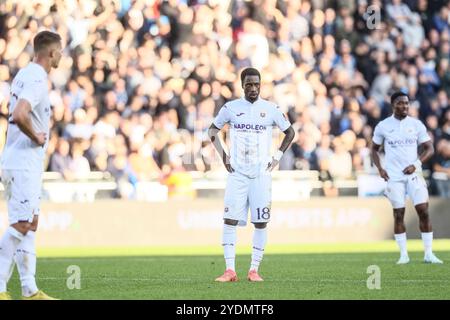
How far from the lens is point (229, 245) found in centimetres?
1368

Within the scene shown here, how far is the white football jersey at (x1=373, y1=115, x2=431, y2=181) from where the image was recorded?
17438 mm

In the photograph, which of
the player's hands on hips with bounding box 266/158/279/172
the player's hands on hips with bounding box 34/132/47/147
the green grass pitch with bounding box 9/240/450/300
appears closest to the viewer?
the player's hands on hips with bounding box 34/132/47/147

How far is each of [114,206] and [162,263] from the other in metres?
6.13

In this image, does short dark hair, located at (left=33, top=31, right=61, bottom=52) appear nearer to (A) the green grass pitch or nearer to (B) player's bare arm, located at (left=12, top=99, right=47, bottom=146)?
(B) player's bare arm, located at (left=12, top=99, right=47, bottom=146)

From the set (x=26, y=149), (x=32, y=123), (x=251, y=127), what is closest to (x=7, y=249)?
(x=26, y=149)

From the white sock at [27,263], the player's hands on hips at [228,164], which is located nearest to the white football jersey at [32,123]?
the white sock at [27,263]

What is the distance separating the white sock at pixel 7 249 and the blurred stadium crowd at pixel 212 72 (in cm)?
1274

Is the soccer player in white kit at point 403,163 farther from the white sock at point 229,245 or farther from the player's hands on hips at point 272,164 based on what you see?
the white sock at point 229,245

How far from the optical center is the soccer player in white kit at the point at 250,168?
1366cm

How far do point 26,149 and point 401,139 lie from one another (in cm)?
825

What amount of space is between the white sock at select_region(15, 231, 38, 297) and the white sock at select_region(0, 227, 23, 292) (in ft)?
0.83

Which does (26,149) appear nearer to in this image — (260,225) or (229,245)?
(229,245)

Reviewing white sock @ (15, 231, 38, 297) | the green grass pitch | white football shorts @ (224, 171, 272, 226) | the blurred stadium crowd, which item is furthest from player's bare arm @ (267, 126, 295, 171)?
the blurred stadium crowd

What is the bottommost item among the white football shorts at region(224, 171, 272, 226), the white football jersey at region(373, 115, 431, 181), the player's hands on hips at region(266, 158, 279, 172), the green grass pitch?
the green grass pitch
